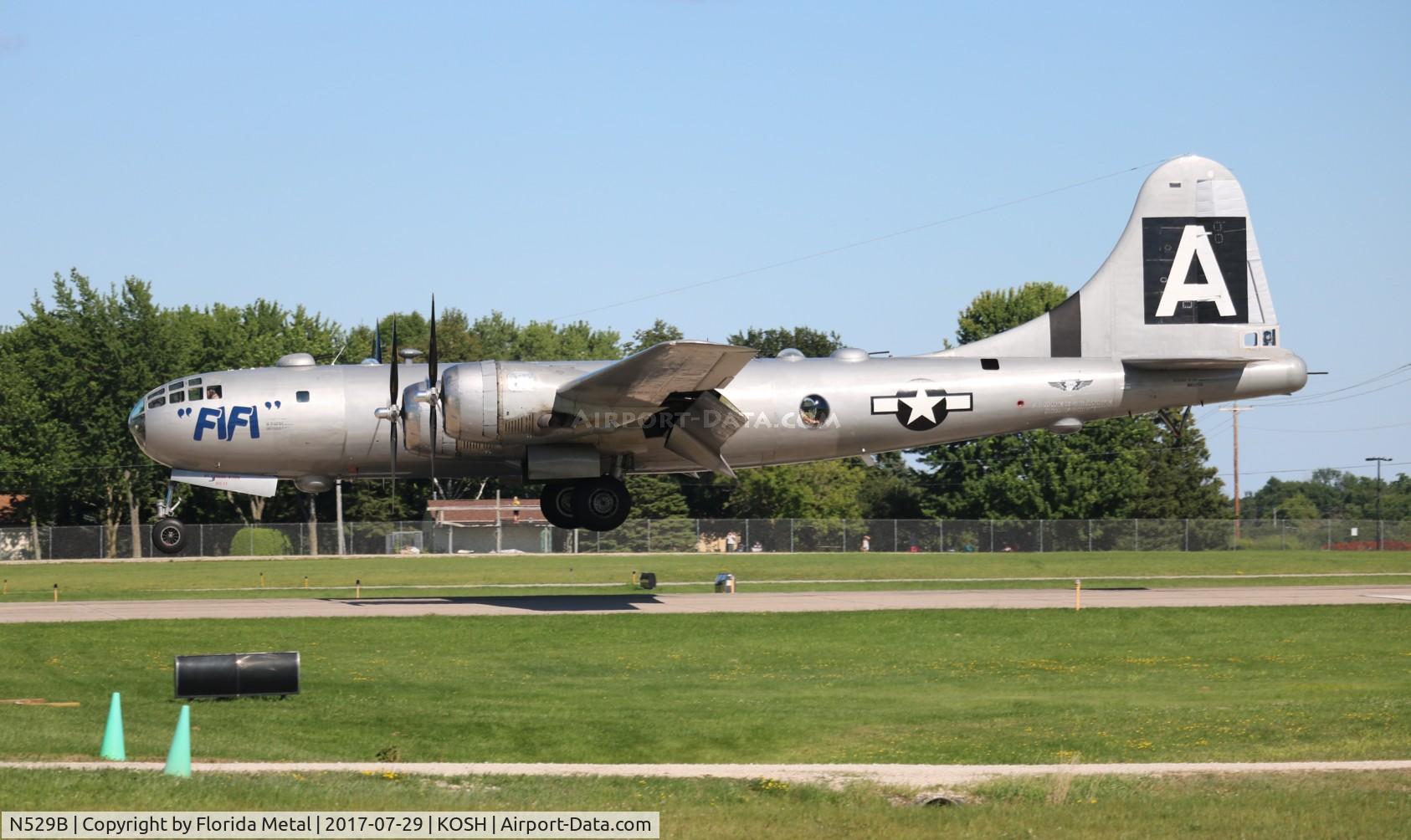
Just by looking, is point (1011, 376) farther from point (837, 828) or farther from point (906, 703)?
point (837, 828)

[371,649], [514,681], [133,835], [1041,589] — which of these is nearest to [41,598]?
[371,649]

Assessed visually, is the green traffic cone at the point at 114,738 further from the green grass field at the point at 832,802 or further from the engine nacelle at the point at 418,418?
the engine nacelle at the point at 418,418

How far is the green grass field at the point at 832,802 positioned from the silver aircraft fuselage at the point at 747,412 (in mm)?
19770

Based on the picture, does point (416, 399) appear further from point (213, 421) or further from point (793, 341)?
point (793, 341)

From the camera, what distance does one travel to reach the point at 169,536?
3950 centimetres

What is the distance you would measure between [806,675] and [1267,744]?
997cm

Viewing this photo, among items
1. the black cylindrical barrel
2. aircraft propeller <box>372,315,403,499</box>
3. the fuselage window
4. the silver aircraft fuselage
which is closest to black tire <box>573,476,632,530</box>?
the silver aircraft fuselage

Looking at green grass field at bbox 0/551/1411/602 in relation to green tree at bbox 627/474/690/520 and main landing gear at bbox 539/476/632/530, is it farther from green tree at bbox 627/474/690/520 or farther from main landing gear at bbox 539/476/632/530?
green tree at bbox 627/474/690/520

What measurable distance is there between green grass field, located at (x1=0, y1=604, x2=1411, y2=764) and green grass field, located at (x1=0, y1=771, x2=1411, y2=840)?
4218 millimetres

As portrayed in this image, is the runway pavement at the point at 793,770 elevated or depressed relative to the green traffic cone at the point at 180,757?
depressed

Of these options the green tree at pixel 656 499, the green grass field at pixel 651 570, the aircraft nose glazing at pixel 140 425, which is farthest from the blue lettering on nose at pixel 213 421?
the green tree at pixel 656 499

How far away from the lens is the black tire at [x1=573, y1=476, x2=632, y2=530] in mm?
39094

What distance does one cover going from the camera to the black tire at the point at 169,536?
128 feet

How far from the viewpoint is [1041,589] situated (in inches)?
1882
